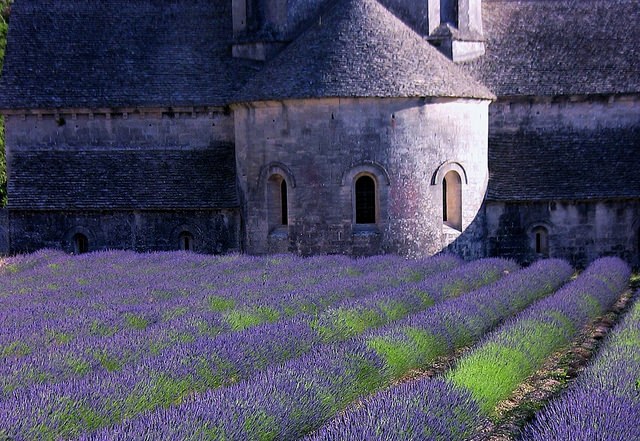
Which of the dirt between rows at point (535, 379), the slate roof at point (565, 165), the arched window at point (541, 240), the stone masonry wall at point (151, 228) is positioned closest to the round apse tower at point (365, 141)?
the slate roof at point (565, 165)

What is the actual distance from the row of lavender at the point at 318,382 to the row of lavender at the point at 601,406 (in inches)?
82.5

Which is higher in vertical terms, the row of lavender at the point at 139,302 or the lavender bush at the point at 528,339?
the row of lavender at the point at 139,302

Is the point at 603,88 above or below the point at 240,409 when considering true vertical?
above

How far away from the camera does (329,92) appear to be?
21.1 metres

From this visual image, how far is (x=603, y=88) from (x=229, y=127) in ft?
35.0

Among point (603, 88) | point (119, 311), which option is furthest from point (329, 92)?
point (119, 311)

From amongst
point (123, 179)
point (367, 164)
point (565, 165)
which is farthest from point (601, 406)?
point (123, 179)

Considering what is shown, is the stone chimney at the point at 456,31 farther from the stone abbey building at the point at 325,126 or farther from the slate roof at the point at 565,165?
the slate roof at the point at 565,165

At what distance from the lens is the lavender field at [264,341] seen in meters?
7.82

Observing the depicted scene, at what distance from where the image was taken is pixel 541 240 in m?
23.7

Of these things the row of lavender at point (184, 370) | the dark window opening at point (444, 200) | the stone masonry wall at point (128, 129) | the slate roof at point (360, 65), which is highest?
the slate roof at point (360, 65)

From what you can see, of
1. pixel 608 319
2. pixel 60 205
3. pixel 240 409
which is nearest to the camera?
pixel 240 409

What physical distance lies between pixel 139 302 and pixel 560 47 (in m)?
16.2

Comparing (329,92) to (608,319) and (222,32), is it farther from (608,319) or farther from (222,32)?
(608,319)
